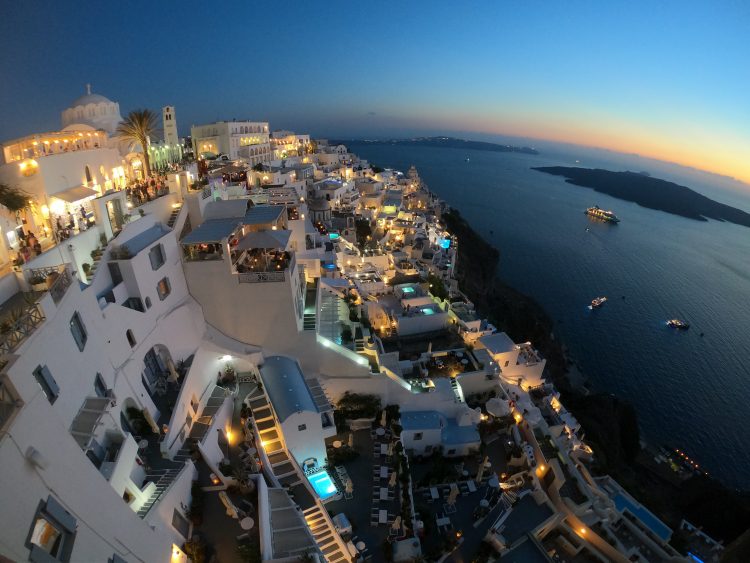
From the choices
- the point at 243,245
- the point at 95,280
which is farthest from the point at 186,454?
the point at 243,245

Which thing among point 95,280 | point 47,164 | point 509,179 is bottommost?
point 509,179

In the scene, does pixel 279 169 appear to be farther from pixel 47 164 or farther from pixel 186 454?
pixel 186 454

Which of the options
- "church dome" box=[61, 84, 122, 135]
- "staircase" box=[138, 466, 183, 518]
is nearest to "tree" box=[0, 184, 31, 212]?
"staircase" box=[138, 466, 183, 518]

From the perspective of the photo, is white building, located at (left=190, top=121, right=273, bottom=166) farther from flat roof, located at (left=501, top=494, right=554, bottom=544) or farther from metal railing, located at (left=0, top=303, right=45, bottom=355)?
flat roof, located at (left=501, top=494, right=554, bottom=544)

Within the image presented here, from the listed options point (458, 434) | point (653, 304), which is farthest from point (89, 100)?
point (653, 304)

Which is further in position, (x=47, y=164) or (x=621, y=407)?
(x=621, y=407)

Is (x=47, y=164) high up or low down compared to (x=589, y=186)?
up
